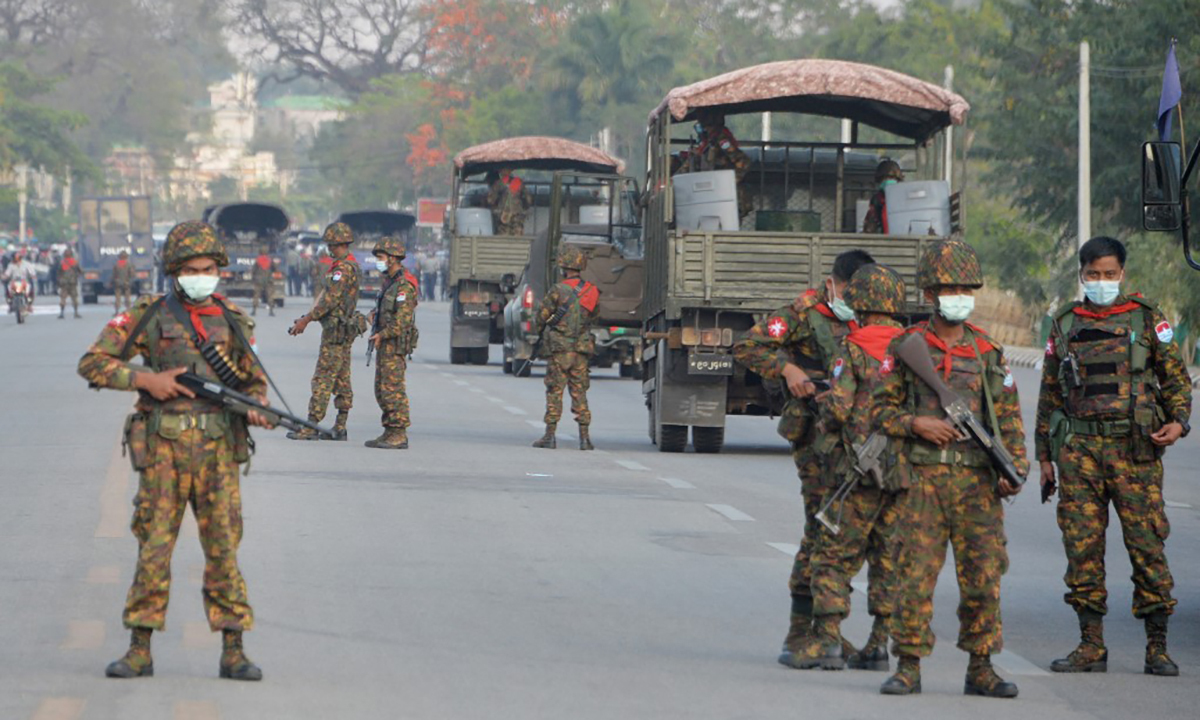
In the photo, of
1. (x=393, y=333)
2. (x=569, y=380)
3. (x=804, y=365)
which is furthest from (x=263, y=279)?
(x=804, y=365)

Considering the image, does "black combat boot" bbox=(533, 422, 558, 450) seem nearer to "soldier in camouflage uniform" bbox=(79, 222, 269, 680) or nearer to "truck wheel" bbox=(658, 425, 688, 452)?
"truck wheel" bbox=(658, 425, 688, 452)

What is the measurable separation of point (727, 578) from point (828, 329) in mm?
2422

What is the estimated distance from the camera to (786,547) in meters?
12.5

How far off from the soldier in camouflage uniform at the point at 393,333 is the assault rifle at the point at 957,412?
10181 mm

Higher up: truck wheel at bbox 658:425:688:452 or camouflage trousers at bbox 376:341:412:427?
camouflage trousers at bbox 376:341:412:427

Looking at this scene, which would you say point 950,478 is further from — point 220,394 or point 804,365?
point 220,394

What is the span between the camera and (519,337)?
29734 millimetres

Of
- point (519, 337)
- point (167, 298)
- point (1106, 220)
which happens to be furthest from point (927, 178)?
point (1106, 220)

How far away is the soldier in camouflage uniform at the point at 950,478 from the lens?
7.84 meters

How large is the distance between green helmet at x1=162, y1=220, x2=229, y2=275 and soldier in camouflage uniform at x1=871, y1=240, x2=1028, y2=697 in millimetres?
2386

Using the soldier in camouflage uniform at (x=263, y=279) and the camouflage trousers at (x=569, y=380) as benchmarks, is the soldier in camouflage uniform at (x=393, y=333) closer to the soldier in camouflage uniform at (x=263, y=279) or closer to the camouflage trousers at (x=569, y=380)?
the camouflage trousers at (x=569, y=380)

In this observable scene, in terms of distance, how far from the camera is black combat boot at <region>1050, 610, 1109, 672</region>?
862 cm

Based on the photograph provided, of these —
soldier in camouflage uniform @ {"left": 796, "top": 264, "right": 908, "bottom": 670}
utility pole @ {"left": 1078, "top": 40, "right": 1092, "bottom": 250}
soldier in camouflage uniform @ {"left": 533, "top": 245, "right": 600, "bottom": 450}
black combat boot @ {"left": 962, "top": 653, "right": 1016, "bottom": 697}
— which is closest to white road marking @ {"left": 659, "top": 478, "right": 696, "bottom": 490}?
soldier in camouflage uniform @ {"left": 533, "top": 245, "right": 600, "bottom": 450}

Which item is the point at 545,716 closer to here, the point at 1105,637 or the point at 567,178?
the point at 1105,637
